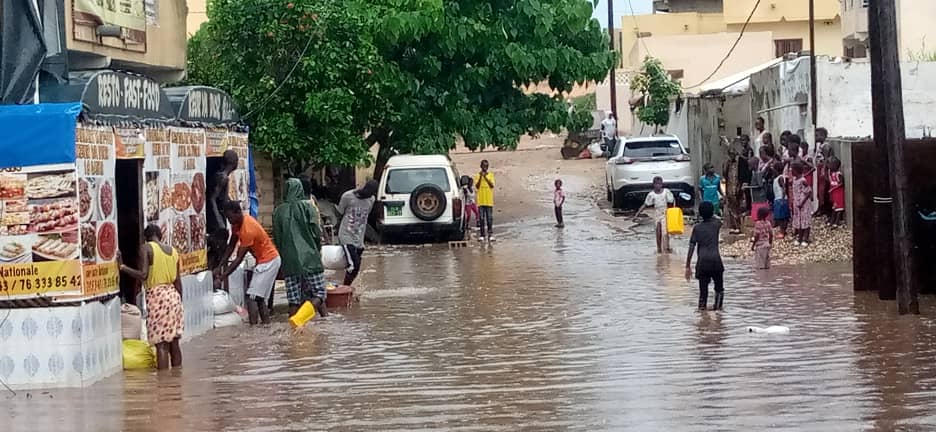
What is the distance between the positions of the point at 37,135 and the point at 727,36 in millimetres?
42741

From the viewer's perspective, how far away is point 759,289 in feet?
55.8

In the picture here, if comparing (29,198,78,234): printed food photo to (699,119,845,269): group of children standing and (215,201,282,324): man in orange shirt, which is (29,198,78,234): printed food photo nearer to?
(215,201,282,324): man in orange shirt

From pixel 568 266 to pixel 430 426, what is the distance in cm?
1280

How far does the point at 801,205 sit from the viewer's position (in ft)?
68.2

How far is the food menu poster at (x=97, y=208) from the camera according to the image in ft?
35.9

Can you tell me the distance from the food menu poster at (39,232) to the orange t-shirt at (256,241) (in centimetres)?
360

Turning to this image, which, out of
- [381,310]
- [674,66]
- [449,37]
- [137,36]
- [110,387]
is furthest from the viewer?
[674,66]

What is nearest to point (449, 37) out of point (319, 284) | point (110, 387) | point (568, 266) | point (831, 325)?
point (568, 266)

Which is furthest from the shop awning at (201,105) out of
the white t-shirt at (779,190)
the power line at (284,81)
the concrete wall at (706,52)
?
the concrete wall at (706,52)

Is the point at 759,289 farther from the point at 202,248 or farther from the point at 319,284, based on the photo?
the point at 202,248

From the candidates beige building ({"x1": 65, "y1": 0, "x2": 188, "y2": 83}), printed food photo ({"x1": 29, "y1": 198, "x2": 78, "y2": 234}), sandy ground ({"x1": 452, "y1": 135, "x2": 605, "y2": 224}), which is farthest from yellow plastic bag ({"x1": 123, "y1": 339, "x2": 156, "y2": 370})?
sandy ground ({"x1": 452, "y1": 135, "x2": 605, "y2": 224})

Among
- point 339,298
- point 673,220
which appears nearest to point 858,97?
point 673,220

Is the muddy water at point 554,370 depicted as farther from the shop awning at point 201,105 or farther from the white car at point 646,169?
the white car at point 646,169

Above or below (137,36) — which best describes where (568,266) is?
below
